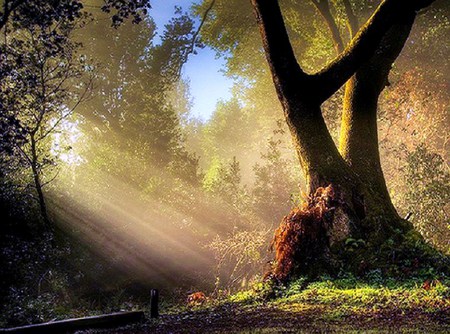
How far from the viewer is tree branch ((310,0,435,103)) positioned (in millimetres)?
8000

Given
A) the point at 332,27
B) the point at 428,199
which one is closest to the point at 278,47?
the point at 332,27

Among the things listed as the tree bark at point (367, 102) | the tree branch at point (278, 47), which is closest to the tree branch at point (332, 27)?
the tree bark at point (367, 102)

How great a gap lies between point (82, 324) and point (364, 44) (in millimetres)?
8367

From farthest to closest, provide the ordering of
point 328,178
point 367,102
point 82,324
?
1. point 367,102
2. point 328,178
3. point 82,324

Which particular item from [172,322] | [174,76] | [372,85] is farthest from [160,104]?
[172,322]

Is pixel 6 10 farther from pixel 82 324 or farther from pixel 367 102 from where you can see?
pixel 367 102

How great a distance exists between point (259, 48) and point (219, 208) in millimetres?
12105

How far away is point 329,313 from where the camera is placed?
547cm

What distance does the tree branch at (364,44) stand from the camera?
8.00 m

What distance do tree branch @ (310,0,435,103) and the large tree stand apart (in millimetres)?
20

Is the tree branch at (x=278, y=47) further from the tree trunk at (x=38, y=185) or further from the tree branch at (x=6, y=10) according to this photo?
the tree trunk at (x=38, y=185)

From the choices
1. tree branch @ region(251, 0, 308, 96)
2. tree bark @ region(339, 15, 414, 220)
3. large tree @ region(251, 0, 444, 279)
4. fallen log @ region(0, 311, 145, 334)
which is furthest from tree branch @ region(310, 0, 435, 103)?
fallen log @ region(0, 311, 145, 334)

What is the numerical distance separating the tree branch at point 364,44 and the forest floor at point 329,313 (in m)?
4.67

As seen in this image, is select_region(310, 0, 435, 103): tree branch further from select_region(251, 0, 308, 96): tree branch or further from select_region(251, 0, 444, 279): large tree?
select_region(251, 0, 308, 96): tree branch
